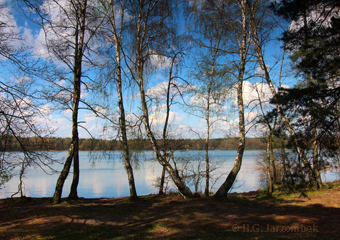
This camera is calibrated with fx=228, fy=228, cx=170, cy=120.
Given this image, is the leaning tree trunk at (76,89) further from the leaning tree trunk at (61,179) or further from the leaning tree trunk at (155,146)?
the leaning tree trunk at (155,146)

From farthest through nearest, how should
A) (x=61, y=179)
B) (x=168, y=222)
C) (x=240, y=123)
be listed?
1. (x=240, y=123)
2. (x=61, y=179)
3. (x=168, y=222)

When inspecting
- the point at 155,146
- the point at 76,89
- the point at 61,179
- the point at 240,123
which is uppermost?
the point at 76,89

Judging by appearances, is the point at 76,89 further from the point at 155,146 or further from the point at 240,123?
the point at 240,123

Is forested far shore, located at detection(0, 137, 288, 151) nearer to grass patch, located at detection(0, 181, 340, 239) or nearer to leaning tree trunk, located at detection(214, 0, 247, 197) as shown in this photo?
leaning tree trunk, located at detection(214, 0, 247, 197)

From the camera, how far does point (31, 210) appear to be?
6535 millimetres

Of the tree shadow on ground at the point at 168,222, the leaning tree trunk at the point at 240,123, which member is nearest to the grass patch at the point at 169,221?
the tree shadow on ground at the point at 168,222

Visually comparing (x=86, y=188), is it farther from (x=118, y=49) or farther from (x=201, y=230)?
(x=201, y=230)

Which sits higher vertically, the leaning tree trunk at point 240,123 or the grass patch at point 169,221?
the leaning tree trunk at point 240,123

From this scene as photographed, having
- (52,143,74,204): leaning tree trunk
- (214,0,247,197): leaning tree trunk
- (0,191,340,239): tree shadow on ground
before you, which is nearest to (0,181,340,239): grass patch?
(0,191,340,239): tree shadow on ground

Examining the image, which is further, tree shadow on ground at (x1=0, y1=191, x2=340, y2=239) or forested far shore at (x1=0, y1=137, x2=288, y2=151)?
forested far shore at (x1=0, y1=137, x2=288, y2=151)

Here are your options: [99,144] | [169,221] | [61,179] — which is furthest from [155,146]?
[61,179]

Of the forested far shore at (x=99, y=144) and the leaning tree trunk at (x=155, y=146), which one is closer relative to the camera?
the forested far shore at (x=99, y=144)

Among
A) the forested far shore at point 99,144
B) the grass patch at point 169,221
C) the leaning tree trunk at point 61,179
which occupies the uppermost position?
the forested far shore at point 99,144

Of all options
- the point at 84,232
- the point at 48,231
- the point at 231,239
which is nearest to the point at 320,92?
the point at 231,239
